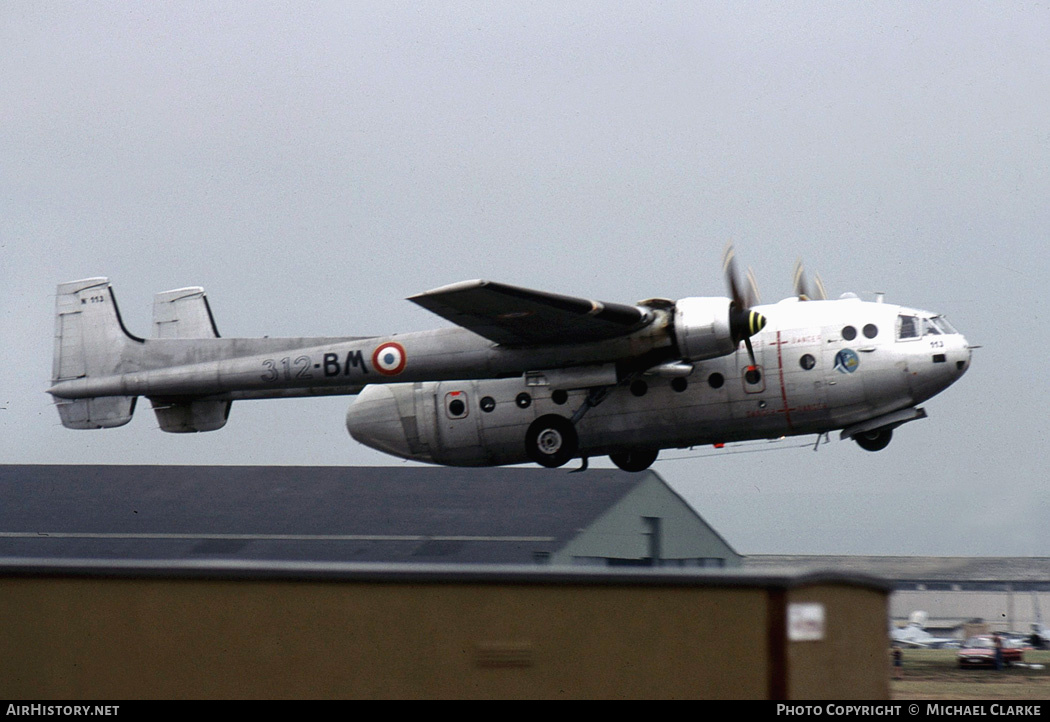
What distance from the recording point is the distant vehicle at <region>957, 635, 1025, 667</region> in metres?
33.6

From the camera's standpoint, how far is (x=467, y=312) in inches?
894

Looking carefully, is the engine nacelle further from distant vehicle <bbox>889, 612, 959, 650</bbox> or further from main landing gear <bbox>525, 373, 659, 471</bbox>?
distant vehicle <bbox>889, 612, 959, 650</bbox>

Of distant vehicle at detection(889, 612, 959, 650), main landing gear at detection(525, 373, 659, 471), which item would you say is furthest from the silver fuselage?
distant vehicle at detection(889, 612, 959, 650)

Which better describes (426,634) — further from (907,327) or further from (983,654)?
(983,654)

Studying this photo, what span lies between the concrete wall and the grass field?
13.0 meters

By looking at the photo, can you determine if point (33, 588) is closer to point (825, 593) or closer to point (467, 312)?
point (825, 593)

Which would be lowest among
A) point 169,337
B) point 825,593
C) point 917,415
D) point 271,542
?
point 271,542

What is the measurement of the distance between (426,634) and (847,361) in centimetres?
1661

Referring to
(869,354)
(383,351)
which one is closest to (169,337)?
(383,351)

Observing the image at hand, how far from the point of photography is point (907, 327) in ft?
77.4

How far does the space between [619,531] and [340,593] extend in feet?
69.0

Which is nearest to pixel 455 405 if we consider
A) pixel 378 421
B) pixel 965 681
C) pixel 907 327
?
pixel 378 421

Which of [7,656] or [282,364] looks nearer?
[7,656]

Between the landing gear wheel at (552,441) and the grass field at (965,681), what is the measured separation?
27.4 feet
